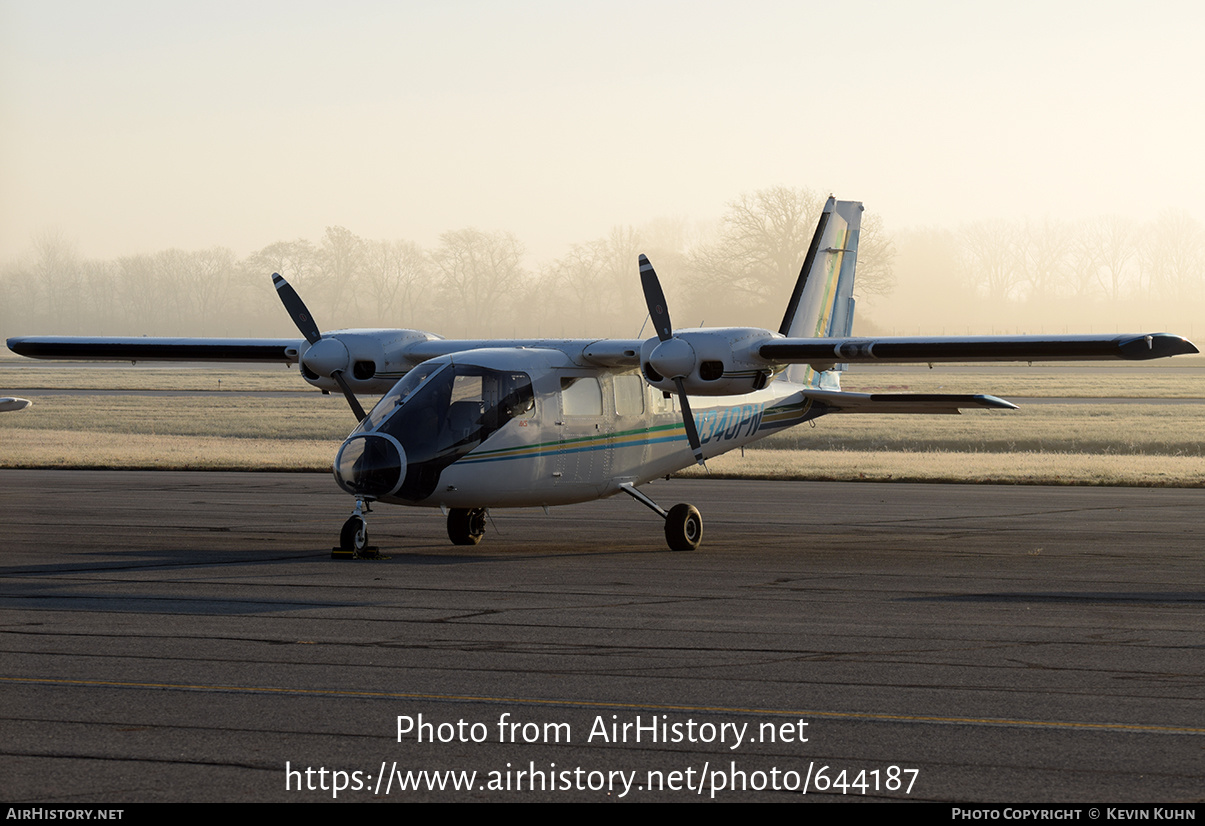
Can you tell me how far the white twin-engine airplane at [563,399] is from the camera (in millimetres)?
16766

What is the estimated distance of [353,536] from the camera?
16781 millimetres

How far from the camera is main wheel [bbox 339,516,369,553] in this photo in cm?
1677

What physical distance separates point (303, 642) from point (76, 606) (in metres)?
3.03

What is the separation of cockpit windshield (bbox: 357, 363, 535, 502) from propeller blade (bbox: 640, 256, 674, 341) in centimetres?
207

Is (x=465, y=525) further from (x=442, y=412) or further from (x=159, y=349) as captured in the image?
(x=159, y=349)

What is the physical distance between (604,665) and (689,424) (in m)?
9.20

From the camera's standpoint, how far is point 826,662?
10305 millimetres

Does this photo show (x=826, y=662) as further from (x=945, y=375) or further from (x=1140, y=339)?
(x=945, y=375)

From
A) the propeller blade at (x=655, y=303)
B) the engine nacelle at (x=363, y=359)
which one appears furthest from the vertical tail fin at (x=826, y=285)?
the engine nacelle at (x=363, y=359)

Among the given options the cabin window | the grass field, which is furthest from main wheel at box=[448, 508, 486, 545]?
the grass field

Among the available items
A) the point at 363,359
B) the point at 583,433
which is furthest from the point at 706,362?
the point at 363,359

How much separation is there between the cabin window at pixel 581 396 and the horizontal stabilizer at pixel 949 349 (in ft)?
7.93

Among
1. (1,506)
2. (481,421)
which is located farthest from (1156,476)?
(1,506)

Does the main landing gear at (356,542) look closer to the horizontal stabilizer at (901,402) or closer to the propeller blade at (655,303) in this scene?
the propeller blade at (655,303)
